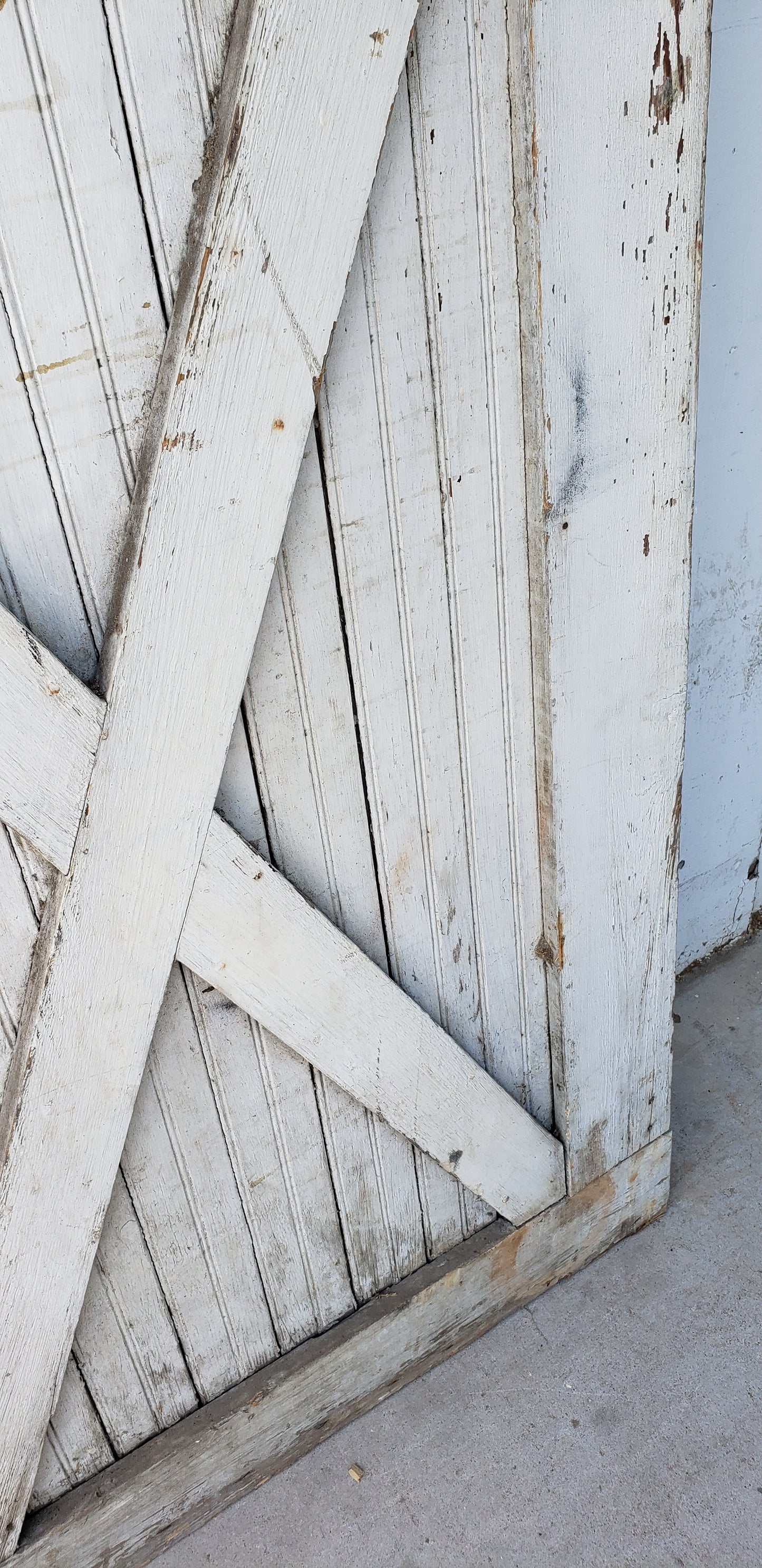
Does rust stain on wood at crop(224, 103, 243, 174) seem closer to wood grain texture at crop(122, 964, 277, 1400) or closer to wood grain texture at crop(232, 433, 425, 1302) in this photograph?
wood grain texture at crop(232, 433, 425, 1302)

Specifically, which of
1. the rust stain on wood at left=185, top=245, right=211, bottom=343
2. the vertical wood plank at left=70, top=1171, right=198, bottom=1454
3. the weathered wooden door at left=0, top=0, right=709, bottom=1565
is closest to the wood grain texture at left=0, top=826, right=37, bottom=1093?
the weathered wooden door at left=0, top=0, right=709, bottom=1565

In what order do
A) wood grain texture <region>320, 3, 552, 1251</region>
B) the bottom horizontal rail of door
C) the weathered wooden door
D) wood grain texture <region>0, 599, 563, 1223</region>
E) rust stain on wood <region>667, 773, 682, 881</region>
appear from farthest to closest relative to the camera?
rust stain on wood <region>667, 773, 682, 881</region>
the bottom horizontal rail of door
wood grain texture <region>0, 599, 563, 1223</region>
wood grain texture <region>320, 3, 552, 1251</region>
the weathered wooden door

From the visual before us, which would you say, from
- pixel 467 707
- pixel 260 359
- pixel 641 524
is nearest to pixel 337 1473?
pixel 467 707

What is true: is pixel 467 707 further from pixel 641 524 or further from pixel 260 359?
pixel 260 359

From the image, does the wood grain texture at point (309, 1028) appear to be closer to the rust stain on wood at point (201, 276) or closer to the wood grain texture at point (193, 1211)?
the wood grain texture at point (193, 1211)

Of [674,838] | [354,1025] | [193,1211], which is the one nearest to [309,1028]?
[354,1025]

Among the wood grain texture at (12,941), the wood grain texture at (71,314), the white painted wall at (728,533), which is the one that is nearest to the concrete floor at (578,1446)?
the white painted wall at (728,533)

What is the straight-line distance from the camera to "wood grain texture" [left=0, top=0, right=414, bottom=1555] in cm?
122

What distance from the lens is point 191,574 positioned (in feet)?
4.33

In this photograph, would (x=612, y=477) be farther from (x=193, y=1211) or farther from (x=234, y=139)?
(x=193, y=1211)

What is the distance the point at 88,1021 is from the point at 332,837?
0.41m

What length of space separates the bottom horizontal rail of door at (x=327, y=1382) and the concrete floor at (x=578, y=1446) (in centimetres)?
4

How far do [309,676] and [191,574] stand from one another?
240 mm

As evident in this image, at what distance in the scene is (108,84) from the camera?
3.68 ft
